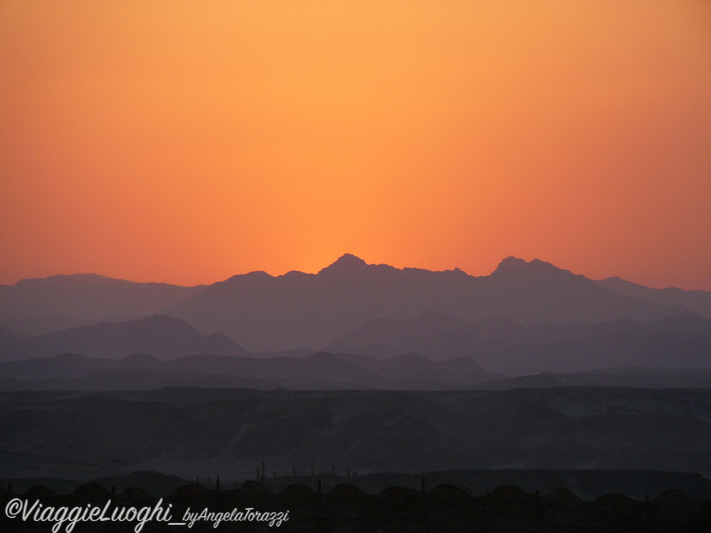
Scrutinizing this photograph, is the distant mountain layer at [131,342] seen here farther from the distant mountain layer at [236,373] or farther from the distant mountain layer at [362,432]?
the distant mountain layer at [362,432]

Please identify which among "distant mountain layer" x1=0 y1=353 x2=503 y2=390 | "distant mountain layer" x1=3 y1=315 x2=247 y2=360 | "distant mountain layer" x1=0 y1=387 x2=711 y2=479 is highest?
"distant mountain layer" x1=3 y1=315 x2=247 y2=360

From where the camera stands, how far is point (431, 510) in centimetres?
2891

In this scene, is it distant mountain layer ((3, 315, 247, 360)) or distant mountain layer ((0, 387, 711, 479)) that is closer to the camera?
distant mountain layer ((0, 387, 711, 479))

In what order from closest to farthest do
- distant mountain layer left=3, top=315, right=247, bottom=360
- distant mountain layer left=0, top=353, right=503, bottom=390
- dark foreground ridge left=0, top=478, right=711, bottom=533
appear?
dark foreground ridge left=0, top=478, right=711, bottom=533
distant mountain layer left=0, top=353, right=503, bottom=390
distant mountain layer left=3, top=315, right=247, bottom=360

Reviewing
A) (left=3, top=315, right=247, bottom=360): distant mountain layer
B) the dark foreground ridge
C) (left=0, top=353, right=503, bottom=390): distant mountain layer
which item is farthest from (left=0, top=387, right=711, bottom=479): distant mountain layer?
(left=3, top=315, right=247, bottom=360): distant mountain layer

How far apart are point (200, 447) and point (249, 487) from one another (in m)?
43.6

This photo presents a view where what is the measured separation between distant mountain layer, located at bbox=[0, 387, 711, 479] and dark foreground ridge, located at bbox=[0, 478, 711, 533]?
98.7ft

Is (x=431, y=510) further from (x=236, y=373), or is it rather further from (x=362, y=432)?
(x=236, y=373)

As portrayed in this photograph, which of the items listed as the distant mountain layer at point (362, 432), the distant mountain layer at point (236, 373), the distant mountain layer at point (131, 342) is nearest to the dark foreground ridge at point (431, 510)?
the distant mountain layer at point (362, 432)

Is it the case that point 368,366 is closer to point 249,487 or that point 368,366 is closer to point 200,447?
point 200,447

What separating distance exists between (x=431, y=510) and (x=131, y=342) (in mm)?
170522

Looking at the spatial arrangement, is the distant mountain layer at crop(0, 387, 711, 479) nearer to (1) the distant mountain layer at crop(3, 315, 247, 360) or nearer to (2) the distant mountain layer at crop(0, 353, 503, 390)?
(2) the distant mountain layer at crop(0, 353, 503, 390)

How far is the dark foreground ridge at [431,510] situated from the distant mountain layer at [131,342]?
505ft

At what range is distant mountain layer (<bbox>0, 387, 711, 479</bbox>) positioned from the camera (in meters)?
62.4
